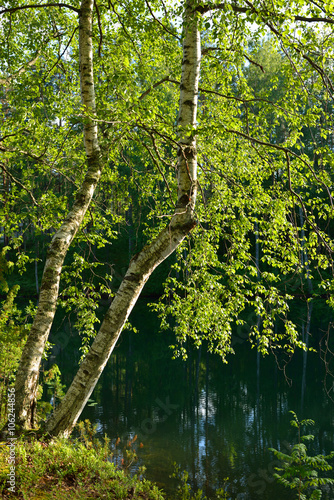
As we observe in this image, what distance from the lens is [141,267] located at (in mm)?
4367

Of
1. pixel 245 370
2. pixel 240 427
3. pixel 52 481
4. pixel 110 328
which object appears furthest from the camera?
pixel 245 370

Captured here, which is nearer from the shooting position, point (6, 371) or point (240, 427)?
point (6, 371)

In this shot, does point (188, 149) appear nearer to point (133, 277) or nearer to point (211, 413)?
point (133, 277)

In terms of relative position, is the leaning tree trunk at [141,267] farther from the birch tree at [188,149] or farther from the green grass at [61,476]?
the green grass at [61,476]

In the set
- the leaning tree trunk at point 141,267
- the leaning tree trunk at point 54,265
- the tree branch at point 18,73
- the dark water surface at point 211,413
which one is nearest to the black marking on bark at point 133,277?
the leaning tree trunk at point 141,267

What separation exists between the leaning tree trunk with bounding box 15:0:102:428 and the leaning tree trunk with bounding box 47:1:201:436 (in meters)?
0.40

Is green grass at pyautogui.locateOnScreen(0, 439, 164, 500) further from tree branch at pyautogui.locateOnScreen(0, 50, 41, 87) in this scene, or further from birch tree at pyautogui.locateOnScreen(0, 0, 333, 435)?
tree branch at pyautogui.locateOnScreen(0, 50, 41, 87)

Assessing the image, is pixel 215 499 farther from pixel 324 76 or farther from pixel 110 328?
pixel 324 76

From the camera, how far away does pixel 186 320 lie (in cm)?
678

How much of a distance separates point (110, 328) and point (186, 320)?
2.64m

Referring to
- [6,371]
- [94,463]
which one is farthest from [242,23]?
[6,371]

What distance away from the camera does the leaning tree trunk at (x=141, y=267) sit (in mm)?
4308

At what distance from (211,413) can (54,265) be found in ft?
26.6

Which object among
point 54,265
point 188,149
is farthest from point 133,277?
point 188,149
